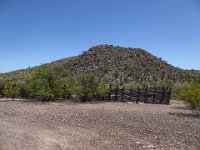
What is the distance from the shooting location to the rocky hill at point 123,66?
5512 centimetres

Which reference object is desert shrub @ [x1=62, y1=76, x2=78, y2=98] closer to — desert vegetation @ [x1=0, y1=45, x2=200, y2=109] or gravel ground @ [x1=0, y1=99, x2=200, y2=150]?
desert vegetation @ [x1=0, y1=45, x2=200, y2=109]

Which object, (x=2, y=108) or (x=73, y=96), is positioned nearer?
(x=2, y=108)

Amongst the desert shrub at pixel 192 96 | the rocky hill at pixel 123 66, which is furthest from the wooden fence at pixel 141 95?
the rocky hill at pixel 123 66

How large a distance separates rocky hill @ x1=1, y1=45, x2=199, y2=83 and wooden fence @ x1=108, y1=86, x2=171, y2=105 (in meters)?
19.4

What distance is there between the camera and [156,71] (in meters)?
61.0

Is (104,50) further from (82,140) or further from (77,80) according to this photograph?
(82,140)

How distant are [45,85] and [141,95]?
814 cm

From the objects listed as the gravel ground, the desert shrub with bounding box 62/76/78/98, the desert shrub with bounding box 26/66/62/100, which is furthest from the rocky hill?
the gravel ground

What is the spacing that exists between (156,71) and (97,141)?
159ft

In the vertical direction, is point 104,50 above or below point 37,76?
above

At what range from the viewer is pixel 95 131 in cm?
1530

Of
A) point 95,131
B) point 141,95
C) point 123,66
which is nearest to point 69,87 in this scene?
point 141,95

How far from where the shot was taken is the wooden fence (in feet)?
101

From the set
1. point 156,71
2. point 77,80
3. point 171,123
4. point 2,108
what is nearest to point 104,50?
point 156,71
